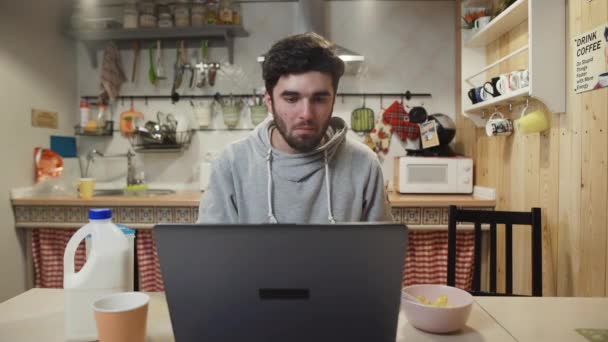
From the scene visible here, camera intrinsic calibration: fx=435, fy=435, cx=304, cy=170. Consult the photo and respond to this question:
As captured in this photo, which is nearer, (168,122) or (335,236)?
(335,236)

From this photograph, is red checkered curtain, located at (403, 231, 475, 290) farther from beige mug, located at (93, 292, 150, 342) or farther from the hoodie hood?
beige mug, located at (93, 292, 150, 342)

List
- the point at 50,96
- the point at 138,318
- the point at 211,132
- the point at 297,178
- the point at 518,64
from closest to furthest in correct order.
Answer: the point at 138,318, the point at 297,178, the point at 518,64, the point at 50,96, the point at 211,132

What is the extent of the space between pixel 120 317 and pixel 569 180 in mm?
1721

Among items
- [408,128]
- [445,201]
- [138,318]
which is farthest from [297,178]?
[408,128]

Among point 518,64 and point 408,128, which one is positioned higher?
point 518,64

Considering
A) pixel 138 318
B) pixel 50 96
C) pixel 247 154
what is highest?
pixel 50 96

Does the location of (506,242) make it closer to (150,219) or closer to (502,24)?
(502,24)

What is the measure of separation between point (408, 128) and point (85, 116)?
234cm

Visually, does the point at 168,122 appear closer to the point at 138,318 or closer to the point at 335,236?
the point at 138,318

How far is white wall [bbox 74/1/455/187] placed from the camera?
10.4 ft

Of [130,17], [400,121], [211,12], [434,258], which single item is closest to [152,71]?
[130,17]

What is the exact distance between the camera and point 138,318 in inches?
30.1

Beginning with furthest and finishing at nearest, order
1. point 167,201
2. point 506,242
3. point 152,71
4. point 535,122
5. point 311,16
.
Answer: point 152,71
point 311,16
point 167,201
point 535,122
point 506,242

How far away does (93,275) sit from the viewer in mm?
819
